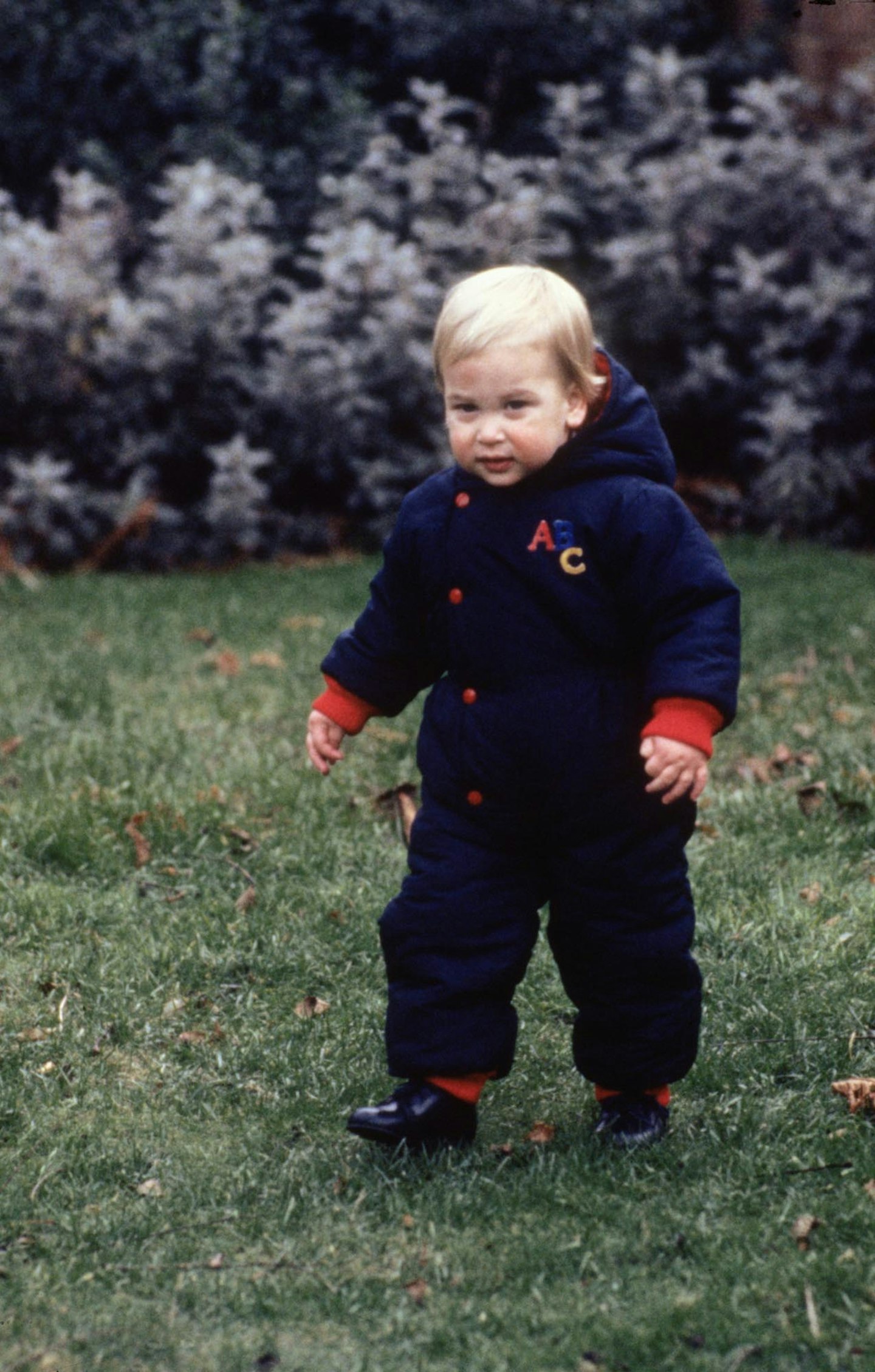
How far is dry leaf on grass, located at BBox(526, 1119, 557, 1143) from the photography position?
288 cm

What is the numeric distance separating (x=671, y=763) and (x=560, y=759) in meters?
0.22

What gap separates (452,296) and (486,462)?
282 mm

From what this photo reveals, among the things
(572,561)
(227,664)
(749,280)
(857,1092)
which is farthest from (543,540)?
(749,280)

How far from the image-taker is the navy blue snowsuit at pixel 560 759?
267 centimetres

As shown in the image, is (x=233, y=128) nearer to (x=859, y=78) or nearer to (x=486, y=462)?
A: (x=859, y=78)

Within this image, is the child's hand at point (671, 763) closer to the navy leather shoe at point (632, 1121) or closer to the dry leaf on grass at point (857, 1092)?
the navy leather shoe at point (632, 1121)

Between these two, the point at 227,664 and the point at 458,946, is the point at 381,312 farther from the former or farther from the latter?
the point at 458,946

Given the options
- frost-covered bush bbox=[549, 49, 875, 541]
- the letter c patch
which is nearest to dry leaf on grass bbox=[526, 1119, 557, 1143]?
the letter c patch

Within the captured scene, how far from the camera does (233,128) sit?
30.0ft

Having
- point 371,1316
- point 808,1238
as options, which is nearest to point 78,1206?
Result: point 371,1316

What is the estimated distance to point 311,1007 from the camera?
3412mm

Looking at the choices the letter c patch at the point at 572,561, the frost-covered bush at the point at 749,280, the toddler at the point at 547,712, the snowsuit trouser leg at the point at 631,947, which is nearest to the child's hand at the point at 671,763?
the toddler at the point at 547,712

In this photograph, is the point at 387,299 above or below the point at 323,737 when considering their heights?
above

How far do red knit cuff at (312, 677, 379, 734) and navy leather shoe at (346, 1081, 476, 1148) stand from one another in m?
0.65
